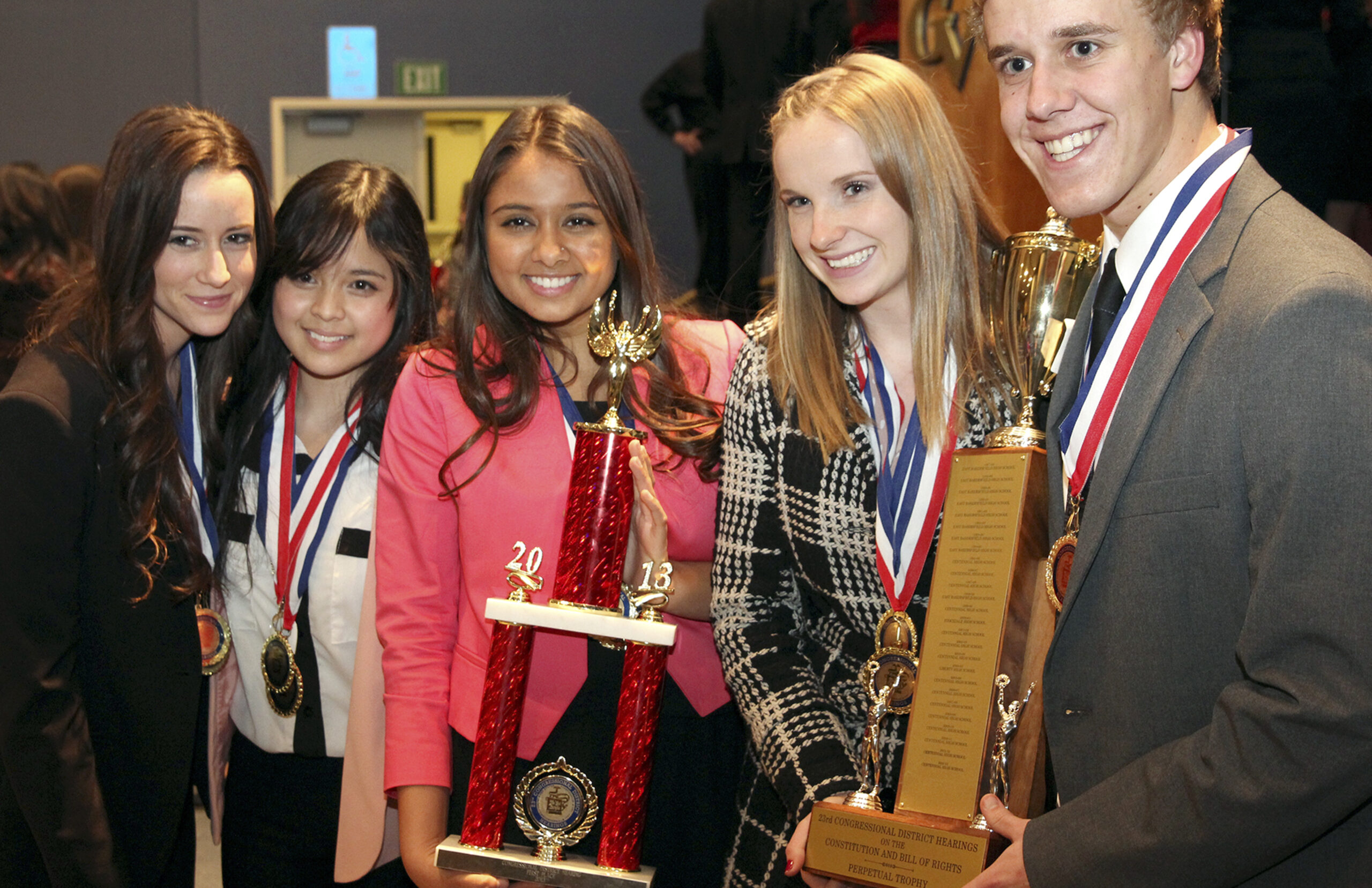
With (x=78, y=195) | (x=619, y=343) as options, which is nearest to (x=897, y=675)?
(x=619, y=343)

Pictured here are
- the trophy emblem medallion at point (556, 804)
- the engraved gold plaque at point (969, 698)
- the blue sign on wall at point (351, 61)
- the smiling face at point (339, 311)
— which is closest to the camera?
the engraved gold plaque at point (969, 698)

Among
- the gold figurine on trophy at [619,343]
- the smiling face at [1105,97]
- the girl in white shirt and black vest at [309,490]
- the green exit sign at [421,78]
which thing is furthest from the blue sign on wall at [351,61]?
the smiling face at [1105,97]

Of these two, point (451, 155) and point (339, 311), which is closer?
point (339, 311)

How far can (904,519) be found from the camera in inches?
72.0

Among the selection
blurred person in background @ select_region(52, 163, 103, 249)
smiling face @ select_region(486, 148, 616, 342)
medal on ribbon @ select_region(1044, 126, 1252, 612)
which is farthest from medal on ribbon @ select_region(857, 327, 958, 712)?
blurred person in background @ select_region(52, 163, 103, 249)

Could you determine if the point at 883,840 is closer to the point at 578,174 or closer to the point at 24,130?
the point at 578,174

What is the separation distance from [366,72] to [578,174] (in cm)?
605

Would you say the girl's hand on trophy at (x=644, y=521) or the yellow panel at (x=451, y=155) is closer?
the girl's hand on trophy at (x=644, y=521)

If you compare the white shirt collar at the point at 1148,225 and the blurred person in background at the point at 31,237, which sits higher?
the blurred person in background at the point at 31,237

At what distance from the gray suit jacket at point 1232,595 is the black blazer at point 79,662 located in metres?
1.65

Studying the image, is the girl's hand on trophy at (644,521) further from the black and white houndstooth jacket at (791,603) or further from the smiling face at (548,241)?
the smiling face at (548,241)

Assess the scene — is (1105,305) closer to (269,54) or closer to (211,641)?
(211,641)

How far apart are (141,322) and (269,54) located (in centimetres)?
603

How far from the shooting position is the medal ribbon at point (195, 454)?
241 cm
